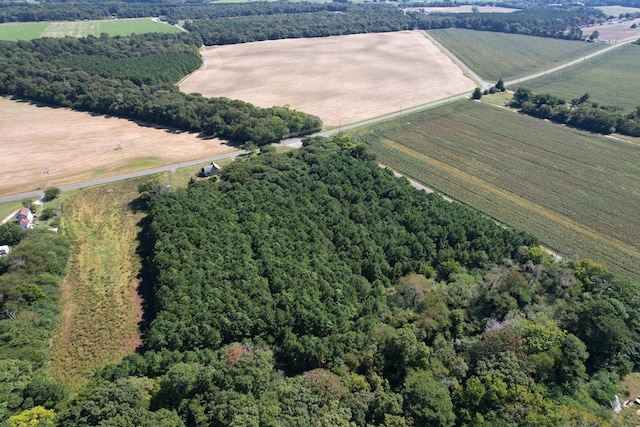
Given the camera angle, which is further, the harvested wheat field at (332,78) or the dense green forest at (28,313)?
the harvested wheat field at (332,78)

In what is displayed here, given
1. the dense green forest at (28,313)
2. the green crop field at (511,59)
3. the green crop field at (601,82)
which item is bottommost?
the dense green forest at (28,313)

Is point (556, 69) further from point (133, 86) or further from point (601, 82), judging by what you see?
point (133, 86)

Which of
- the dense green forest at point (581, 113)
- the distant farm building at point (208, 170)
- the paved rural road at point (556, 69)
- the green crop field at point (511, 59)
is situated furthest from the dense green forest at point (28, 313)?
the green crop field at point (511, 59)

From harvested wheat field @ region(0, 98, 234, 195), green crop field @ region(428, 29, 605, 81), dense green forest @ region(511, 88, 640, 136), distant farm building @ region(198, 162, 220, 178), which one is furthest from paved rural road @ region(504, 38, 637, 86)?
distant farm building @ region(198, 162, 220, 178)

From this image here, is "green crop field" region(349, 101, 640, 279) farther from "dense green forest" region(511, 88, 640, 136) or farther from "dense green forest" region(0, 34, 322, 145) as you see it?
"dense green forest" region(0, 34, 322, 145)

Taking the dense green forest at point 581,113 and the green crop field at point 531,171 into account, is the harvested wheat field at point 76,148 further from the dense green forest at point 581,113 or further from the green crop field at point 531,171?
the dense green forest at point 581,113

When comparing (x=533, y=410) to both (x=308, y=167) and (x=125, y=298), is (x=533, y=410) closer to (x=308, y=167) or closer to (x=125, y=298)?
(x=125, y=298)
